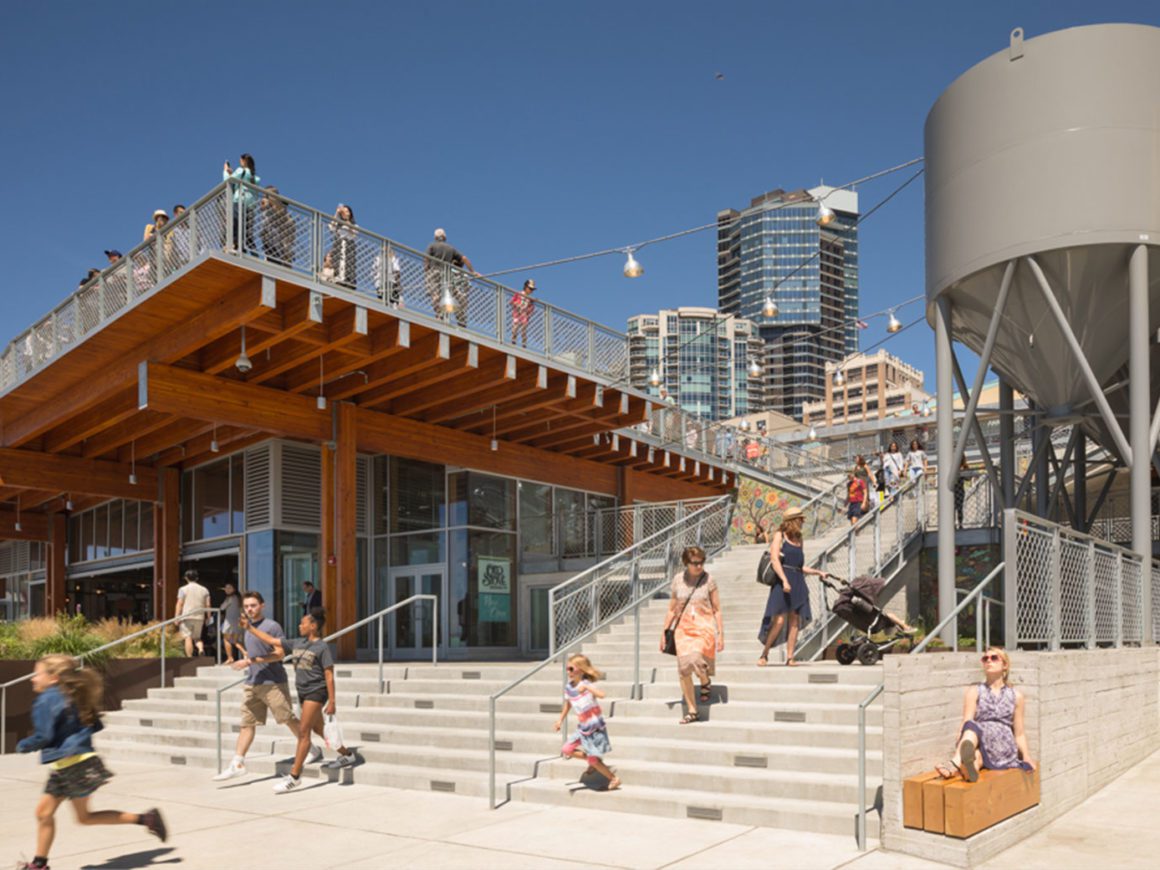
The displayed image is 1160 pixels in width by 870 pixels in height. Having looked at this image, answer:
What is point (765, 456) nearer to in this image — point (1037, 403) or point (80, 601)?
point (1037, 403)

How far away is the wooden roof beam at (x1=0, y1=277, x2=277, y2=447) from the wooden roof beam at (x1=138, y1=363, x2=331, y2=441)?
0.38 metres

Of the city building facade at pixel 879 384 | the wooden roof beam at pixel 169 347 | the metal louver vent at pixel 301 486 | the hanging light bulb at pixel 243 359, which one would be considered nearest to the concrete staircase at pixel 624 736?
the hanging light bulb at pixel 243 359

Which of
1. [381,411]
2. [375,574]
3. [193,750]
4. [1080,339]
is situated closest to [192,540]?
[375,574]

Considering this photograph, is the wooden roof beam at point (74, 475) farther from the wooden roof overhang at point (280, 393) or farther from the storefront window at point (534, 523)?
the storefront window at point (534, 523)

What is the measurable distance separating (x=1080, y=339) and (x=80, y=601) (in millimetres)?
24603

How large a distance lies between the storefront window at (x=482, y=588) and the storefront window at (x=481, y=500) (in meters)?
0.23

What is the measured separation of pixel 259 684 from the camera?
1082 cm

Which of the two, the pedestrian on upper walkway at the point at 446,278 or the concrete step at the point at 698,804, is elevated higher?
the pedestrian on upper walkway at the point at 446,278

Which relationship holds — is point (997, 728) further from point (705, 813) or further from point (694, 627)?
point (694, 627)

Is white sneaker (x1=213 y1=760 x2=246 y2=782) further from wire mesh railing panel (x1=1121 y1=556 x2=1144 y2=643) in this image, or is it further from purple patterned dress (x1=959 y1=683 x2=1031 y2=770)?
wire mesh railing panel (x1=1121 y1=556 x2=1144 y2=643)

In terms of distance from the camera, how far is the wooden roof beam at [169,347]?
14.5 metres

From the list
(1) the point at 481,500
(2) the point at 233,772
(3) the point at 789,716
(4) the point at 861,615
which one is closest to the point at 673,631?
(3) the point at 789,716

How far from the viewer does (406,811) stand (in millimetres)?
9219

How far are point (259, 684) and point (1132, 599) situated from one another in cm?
959
